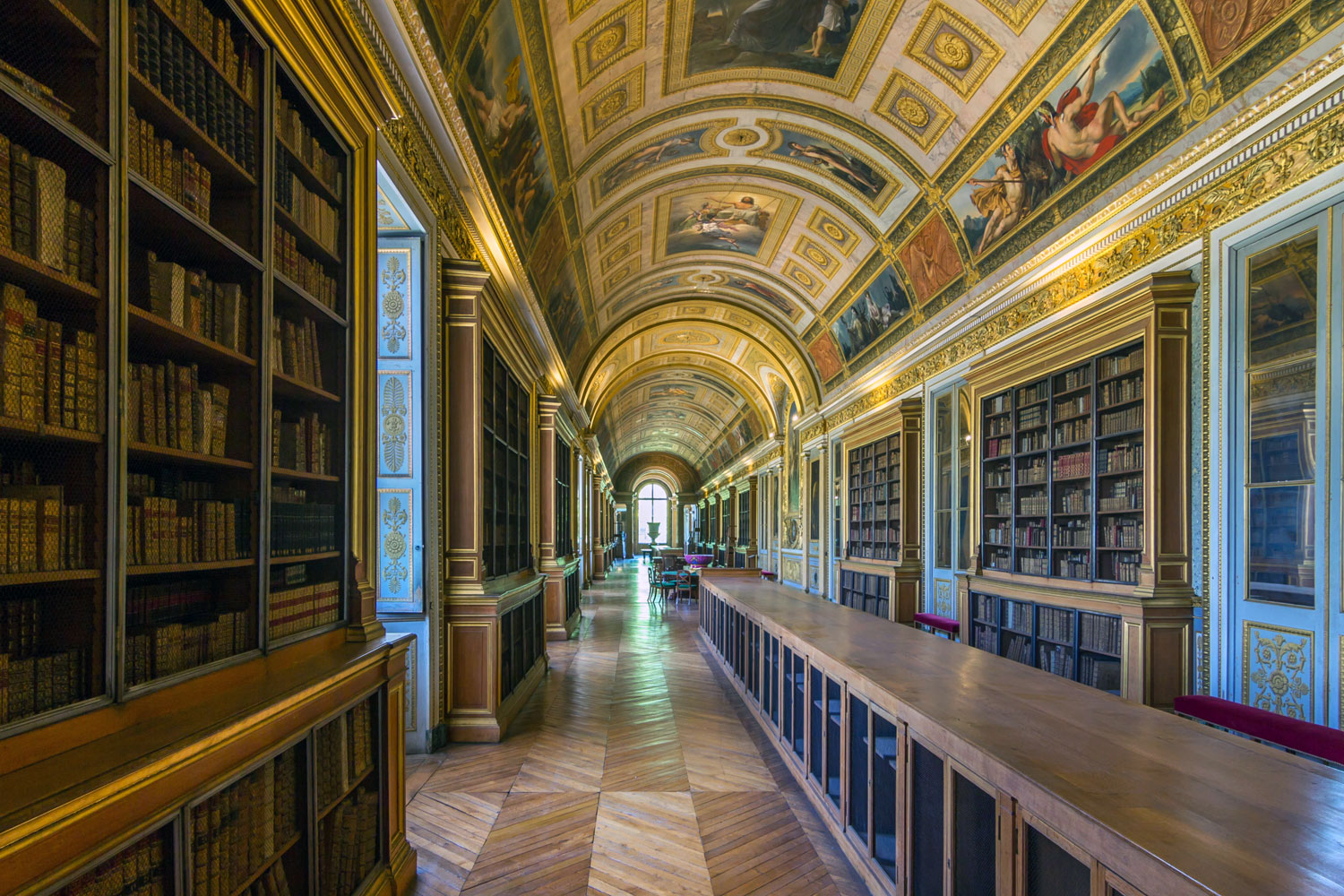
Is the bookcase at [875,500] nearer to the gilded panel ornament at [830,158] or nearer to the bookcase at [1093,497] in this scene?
the bookcase at [1093,497]

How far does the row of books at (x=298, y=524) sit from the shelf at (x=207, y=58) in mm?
1449

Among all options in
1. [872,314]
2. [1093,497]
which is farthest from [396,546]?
[872,314]

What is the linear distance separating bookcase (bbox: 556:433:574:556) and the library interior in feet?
4.78

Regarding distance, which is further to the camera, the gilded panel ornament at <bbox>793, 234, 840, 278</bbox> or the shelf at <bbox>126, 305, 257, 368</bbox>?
the gilded panel ornament at <bbox>793, 234, 840, 278</bbox>

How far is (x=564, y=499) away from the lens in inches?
587

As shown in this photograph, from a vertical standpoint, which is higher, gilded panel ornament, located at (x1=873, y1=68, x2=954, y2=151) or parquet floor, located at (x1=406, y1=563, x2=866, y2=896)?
gilded panel ornament, located at (x1=873, y1=68, x2=954, y2=151)

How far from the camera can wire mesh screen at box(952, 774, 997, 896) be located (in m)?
2.45

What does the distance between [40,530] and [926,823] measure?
3174 millimetres

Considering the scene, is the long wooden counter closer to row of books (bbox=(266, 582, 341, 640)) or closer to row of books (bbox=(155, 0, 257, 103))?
row of books (bbox=(266, 582, 341, 640))

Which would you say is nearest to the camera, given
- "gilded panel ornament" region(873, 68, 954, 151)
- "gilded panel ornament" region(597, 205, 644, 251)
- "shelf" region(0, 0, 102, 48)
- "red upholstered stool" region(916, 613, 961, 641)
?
"shelf" region(0, 0, 102, 48)

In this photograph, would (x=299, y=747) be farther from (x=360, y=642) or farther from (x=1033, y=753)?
(x=1033, y=753)

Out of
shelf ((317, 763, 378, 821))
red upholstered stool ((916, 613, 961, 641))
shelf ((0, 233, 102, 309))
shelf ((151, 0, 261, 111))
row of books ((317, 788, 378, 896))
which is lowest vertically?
red upholstered stool ((916, 613, 961, 641))

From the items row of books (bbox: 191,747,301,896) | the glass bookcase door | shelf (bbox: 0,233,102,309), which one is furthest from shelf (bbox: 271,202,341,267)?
the glass bookcase door

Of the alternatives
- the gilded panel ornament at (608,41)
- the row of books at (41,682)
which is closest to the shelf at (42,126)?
the row of books at (41,682)
